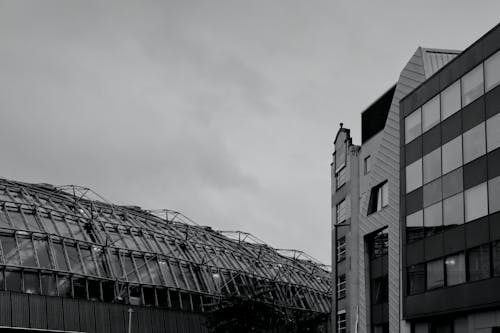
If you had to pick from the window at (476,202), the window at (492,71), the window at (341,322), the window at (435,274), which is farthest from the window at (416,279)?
the window at (341,322)

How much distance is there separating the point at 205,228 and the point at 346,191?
28530mm

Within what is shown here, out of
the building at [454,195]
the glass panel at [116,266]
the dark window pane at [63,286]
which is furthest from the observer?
the glass panel at [116,266]

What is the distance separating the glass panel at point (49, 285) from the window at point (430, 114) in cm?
2991

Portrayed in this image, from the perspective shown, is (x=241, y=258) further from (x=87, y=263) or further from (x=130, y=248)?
(x=87, y=263)

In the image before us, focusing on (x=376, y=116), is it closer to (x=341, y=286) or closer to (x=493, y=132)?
(x=341, y=286)

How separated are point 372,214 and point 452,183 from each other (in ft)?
49.0

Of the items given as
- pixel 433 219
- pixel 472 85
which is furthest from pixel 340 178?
pixel 472 85

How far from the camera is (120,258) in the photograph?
238 ft

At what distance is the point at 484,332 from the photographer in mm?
46125

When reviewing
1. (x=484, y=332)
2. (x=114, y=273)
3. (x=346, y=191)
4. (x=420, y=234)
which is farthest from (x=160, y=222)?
(x=484, y=332)

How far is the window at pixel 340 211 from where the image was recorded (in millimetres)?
73787

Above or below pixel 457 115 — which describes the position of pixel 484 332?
below

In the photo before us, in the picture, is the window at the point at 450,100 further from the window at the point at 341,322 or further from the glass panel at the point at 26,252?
the glass panel at the point at 26,252

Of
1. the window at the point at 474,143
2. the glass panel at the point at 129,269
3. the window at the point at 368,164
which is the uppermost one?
the window at the point at 368,164
